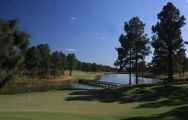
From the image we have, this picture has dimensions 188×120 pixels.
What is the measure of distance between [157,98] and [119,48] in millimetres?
34228

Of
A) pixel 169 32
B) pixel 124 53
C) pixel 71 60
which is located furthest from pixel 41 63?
Result: pixel 169 32

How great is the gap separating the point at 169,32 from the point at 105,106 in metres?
27.2

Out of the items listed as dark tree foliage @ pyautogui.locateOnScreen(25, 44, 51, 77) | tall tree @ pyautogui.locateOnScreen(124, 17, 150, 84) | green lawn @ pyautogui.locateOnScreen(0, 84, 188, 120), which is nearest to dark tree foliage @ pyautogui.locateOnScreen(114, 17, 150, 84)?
tall tree @ pyautogui.locateOnScreen(124, 17, 150, 84)

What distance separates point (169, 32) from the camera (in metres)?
59.4

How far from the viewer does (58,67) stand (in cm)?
16425

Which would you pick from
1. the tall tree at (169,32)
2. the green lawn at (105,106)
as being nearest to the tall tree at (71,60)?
the tall tree at (169,32)

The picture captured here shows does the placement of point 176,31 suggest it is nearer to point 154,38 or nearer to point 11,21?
point 154,38

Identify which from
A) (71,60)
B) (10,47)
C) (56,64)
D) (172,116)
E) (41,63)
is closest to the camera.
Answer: (10,47)

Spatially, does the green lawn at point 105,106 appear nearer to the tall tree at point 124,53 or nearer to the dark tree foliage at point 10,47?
the dark tree foliage at point 10,47

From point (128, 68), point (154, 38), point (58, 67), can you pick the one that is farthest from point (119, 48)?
point (58, 67)

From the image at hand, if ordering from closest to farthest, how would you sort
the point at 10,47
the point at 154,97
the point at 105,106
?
the point at 10,47 < the point at 105,106 < the point at 154,97

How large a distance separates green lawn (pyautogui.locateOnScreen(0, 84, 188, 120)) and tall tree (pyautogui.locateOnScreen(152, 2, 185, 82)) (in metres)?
11.0

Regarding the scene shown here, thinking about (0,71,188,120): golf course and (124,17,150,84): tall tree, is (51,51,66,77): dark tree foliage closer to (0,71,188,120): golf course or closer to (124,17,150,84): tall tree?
(124,17,150,84): tall tree

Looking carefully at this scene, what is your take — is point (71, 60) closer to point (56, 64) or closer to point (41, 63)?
point (56, 64)
